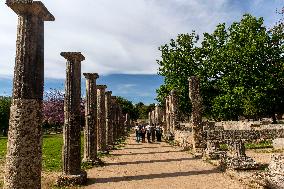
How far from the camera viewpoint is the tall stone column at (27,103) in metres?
7.11

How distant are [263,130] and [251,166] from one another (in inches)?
564

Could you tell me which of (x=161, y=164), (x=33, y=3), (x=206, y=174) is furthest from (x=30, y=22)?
(x=161, y=164)

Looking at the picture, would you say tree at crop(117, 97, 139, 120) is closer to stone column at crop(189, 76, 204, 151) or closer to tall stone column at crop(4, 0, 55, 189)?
stone column at crop(189, 76, 204, 151)

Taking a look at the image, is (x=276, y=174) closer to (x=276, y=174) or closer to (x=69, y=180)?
(x=276, y=174)

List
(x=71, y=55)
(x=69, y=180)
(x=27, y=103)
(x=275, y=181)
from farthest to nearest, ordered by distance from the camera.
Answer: (x=71, y=55), (x=69, y=180), (x=275, y=181), (x=27, y=103)

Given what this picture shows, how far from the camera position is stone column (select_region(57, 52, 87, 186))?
1188cm

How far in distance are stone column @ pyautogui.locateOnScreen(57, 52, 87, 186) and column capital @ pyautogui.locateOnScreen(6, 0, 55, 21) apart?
5096 millimetres

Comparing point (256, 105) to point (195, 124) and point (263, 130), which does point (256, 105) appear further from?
point (195, 124)

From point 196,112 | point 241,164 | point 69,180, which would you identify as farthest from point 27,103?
point 196,112

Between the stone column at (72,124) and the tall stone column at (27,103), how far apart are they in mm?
4594

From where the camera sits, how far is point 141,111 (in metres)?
118

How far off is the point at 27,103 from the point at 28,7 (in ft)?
6.75

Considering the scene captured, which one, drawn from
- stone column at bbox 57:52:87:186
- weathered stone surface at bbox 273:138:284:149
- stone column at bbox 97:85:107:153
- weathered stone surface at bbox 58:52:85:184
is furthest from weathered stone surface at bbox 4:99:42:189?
weathered stone surface at bbox 273:138:284:149

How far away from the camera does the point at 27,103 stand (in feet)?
23.9
